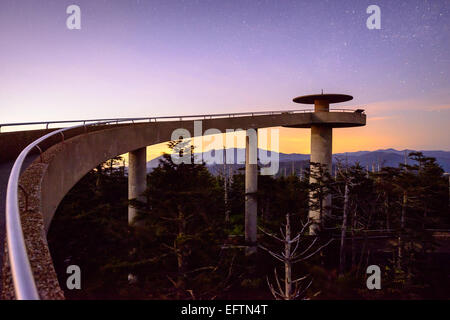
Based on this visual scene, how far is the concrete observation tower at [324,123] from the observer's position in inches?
984

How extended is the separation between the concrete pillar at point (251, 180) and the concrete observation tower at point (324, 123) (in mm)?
7053

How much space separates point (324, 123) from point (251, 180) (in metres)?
9.33

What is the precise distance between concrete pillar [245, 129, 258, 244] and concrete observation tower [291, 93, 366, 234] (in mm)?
7053

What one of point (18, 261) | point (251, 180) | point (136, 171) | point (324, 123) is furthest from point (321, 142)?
point (18, 261)

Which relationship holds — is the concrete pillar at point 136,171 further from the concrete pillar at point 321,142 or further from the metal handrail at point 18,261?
the concrete pillar at point 321,142

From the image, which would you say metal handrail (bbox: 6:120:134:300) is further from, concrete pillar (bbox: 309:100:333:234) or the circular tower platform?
the circular tower platform

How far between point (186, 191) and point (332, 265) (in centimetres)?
1423

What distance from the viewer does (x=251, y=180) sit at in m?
20.9

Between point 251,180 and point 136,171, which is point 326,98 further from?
point 136,171

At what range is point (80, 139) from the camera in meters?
10.1

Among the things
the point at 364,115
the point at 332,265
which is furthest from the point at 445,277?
the point at 364,115

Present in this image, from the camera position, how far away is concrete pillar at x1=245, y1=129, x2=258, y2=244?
67.3ft

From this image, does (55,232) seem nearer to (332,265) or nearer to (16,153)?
(16,153)

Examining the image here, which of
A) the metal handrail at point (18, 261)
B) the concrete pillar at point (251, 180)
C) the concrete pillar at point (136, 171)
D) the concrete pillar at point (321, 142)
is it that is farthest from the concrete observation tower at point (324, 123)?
the metal handrail at point (18, 261)
